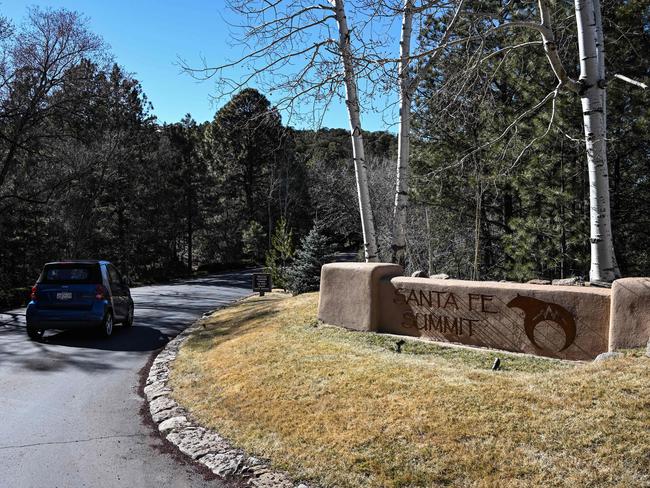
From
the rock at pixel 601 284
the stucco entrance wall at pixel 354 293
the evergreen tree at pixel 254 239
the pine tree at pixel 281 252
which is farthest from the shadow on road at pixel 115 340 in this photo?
the evergreen tree at pixel 254 239

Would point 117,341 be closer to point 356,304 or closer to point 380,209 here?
point 356,304

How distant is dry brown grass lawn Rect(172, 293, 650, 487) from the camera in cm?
385

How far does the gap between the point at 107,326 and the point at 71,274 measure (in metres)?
1.32

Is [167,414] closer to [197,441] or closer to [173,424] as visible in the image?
[173,424]

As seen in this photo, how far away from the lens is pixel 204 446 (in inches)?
197

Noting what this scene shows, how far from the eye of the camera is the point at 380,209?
2425cm

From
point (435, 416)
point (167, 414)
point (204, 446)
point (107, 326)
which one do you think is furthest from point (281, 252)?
point (435, 416)

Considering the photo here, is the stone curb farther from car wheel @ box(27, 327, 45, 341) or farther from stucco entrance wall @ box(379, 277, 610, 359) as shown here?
car wheel @ box(27, 327, 45, 341)

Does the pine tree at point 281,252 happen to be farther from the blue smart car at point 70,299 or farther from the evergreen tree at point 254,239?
the evergreen tree at point 254,239

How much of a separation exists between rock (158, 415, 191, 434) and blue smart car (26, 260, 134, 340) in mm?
5471

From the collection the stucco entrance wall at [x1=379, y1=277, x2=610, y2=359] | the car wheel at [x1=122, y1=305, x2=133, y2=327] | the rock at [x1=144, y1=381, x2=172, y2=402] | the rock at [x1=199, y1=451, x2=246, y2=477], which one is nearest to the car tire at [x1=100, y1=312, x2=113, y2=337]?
the car wheel at [x1=122, y1=305, x2=133, y2=327]

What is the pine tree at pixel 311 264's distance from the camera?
60.7 ft

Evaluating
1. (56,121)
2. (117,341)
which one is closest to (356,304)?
(117,341)

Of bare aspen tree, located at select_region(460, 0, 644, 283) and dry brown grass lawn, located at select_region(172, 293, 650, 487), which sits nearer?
dry brown grass lawn, located at select_region(172, 293, 650, 487)
